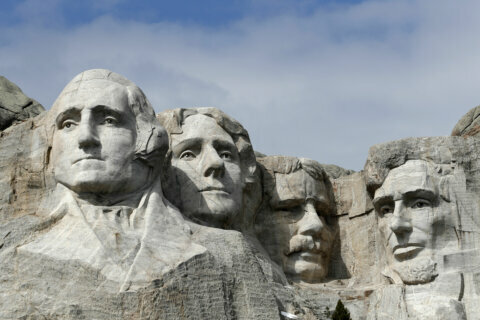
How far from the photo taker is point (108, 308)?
14.3 meters

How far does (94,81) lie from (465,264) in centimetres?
467

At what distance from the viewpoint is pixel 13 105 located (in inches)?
719

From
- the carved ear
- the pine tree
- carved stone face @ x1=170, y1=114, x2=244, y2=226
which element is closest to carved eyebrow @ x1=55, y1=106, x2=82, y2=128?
carved stone face @ x1=170, y1=114, x2=244, y2=226

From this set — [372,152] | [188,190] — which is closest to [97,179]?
[188,190]

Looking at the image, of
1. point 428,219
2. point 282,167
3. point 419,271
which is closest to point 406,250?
point 419,271

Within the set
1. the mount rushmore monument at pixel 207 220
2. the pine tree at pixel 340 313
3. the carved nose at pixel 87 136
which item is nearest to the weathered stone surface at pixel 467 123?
the mount rushmore monument at pixel 207 220

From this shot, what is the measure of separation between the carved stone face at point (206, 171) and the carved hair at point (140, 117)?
899 millimetres

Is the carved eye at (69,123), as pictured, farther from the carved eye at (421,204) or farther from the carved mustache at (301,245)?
the carved eye at (421,204)

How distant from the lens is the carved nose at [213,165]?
16609 mm

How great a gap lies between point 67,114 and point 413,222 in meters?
4.20

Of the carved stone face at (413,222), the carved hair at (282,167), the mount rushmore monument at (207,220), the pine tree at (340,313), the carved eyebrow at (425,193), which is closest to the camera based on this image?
the mount rushmore monument at (207,220)

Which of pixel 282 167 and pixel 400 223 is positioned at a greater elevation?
pixel 282 167

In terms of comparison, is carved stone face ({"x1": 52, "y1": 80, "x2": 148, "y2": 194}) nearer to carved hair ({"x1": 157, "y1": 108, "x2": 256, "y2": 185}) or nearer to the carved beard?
carved hair ({"x1": 157, "y1": 108, "x2": 256, "y2": 185})

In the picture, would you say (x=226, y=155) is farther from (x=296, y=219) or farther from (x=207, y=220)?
(x=296, y=219)
